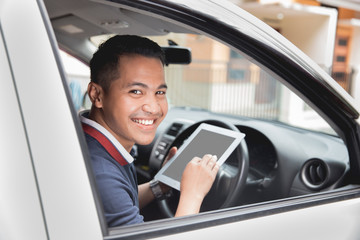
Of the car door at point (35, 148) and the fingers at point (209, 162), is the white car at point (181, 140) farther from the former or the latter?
the fingers at point (209, 162)

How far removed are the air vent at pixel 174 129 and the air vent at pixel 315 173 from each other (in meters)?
1.00

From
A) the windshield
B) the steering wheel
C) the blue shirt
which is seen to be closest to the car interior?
the steering wheel

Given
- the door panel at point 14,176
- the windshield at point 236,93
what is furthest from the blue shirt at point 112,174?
the windshield at point 236,93

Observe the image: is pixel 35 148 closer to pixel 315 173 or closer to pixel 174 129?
pixel 315 173

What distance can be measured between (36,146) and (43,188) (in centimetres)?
10

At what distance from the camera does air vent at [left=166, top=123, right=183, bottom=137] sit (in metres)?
2.80

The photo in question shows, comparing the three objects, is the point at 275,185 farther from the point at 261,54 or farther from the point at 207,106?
the point at 207,106

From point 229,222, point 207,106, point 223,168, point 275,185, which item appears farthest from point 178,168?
point 207,106

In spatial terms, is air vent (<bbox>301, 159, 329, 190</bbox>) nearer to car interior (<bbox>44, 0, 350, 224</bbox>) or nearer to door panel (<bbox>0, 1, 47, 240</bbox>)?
car interior (<bbox>44, 0, 350, 224</bbox>)

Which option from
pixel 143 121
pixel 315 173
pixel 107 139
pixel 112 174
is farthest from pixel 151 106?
pixel 315 173

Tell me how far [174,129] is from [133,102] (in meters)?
1.39

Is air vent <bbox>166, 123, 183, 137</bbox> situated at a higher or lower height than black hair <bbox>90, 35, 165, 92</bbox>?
lower

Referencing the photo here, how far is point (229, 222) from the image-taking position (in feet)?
3.82

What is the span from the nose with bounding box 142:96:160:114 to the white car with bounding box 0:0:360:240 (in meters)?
0.29
